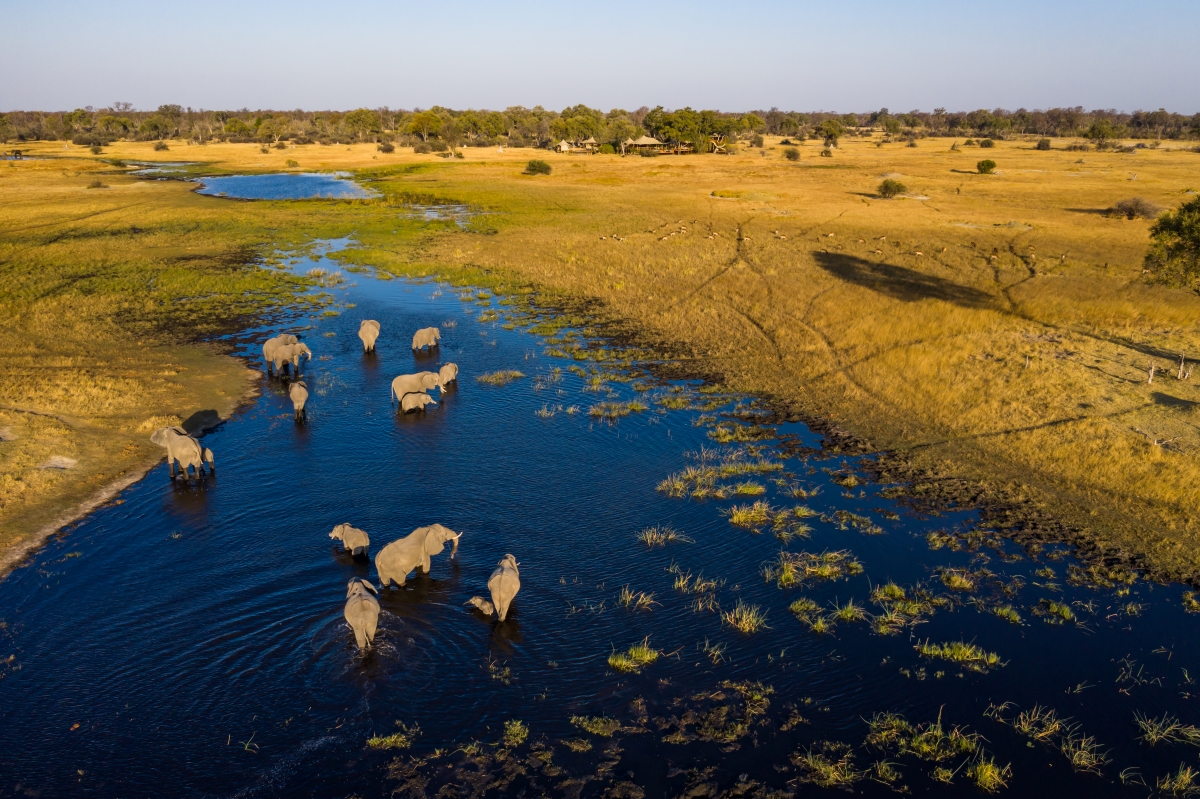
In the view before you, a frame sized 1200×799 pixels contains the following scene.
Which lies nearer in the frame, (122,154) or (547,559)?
(547,559)

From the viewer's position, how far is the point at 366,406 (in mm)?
21219

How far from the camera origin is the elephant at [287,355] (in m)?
22.7

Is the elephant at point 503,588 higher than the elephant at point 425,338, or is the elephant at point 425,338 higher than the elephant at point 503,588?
the elephant at point 425,338

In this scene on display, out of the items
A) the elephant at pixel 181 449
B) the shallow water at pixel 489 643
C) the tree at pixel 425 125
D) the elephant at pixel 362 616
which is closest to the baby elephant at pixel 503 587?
the shallow water at pixel 489 643

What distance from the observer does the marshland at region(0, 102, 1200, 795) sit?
987 cm

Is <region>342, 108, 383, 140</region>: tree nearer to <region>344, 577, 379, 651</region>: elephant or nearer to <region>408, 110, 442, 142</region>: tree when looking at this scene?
<region>408, 110, 442, 142</region>: tree

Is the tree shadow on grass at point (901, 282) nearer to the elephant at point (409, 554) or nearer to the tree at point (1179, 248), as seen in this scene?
the tree at point (1179, 248)

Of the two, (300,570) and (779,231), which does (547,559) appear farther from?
(779,231)

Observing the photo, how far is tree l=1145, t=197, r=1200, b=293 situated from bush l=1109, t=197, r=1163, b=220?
2705 centimetres

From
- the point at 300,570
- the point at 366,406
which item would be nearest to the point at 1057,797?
the point at 300,570

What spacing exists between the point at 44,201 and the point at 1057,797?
2884 inches

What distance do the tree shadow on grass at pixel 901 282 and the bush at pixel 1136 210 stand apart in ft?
72.2

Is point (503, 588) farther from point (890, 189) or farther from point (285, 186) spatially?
point (285, 186)

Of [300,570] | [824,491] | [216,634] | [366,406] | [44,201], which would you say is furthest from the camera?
[44,201]
